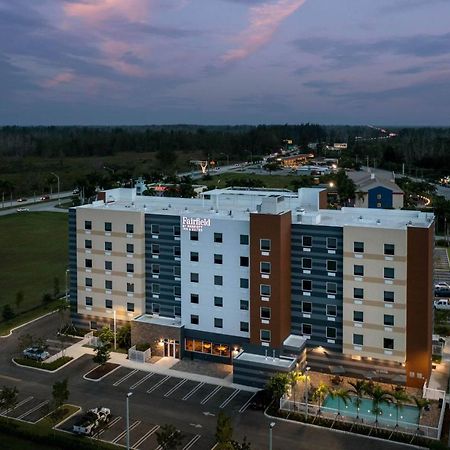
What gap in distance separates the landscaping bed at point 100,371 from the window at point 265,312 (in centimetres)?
1377

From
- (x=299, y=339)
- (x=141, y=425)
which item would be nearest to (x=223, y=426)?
(x=141, y=425)

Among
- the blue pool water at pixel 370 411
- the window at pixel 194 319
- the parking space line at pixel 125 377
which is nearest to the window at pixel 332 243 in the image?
the blue pool water at pixel 370 411

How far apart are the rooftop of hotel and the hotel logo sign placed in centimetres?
48

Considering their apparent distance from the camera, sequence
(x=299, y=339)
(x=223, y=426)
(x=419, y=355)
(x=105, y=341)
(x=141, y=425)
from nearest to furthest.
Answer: (x=223, y=426) < (x=141, y=425) < (x=419, y=355) < (x=299, y=339) < (x=105, y=341)

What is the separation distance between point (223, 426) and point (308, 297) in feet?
58.5

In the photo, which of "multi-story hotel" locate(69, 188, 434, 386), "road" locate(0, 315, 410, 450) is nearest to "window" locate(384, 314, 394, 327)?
"multi-story hotel" locate(69, 188, 434, 386)

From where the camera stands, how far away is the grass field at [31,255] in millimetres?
75688

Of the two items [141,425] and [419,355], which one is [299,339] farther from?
[141,425]

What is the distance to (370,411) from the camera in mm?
43406

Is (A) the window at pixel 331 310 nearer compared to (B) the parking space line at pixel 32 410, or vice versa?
(B) the parking space line at pixel 32 410

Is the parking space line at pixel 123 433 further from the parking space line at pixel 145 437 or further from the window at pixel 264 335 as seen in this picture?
the window at pixel 264 335

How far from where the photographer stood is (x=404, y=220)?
171 feet

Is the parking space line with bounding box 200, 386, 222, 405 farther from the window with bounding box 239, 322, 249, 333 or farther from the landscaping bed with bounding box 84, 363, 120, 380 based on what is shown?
the landscaping bed with bounding box 84, 363, 120, 380

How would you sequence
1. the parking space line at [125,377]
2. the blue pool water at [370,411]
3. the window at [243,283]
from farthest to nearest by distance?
the window at [243,283], the parking space line at [125,377], the blue pool water at [370,411]
